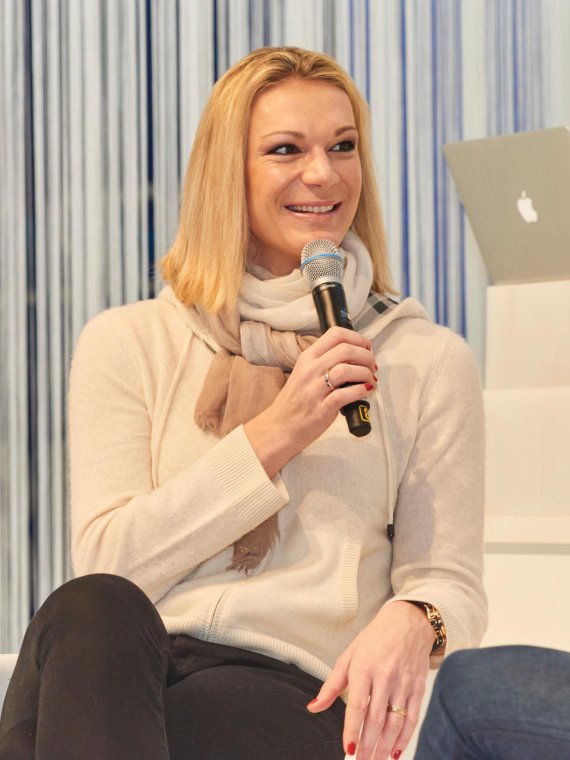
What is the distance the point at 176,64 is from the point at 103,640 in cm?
252

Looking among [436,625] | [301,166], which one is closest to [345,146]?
[301,166]

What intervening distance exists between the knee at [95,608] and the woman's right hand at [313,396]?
256 mm

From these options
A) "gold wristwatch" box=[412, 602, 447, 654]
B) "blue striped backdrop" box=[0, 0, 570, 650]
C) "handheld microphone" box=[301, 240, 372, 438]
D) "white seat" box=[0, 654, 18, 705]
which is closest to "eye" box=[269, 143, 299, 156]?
"handheld microphone" box=[301, 240, 372, 438]

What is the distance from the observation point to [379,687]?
1.17 metres

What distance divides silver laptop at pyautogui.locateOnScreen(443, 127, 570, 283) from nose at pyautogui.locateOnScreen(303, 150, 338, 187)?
1130 mm

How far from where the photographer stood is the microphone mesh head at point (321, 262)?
1.38 metres

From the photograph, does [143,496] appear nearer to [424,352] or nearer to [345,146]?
[424,352]

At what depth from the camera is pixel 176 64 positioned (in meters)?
3.32

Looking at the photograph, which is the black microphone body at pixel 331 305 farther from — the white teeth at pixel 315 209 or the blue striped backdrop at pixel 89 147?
the blue striped backdrop at pixel 89 147

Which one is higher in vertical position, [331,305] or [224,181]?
[224,181]

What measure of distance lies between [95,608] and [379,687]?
30cm

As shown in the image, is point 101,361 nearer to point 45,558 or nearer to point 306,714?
point 306,714

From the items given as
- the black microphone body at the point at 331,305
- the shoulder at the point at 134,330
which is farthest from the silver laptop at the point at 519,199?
the black microphone body at the point at 331,305

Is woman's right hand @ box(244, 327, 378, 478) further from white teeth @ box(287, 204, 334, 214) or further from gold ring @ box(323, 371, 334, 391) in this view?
white teeth @ box(287, 204, 334, 214)
